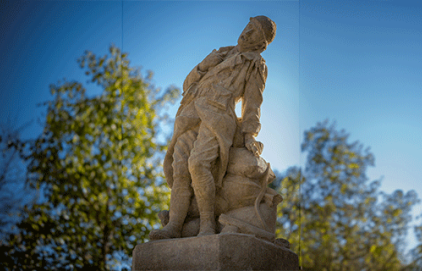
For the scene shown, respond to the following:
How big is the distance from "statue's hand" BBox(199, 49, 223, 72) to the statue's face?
0.77 ft

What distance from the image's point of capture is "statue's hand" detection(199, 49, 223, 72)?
4.66 metres

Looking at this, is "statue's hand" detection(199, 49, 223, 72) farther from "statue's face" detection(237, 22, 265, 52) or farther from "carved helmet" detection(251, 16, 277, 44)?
"carved helmet" detection(251, 16, 277, 44)

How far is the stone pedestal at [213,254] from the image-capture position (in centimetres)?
367

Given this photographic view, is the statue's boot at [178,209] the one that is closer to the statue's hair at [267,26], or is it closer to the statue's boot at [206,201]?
the statue's boot at [206,201]

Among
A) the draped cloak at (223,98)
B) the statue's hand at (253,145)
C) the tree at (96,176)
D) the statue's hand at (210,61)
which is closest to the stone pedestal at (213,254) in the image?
the draped cloak at (223,98)

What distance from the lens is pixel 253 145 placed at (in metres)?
4.30

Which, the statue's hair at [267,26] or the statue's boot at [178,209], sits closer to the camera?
the statue's boot at [178,209]

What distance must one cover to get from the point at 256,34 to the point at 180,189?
63.3 inches

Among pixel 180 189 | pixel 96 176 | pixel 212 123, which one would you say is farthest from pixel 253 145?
pixel 96 176

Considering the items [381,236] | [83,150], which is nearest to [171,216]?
[381,236]

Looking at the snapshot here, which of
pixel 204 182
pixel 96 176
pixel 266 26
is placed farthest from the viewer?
pixel 96 176

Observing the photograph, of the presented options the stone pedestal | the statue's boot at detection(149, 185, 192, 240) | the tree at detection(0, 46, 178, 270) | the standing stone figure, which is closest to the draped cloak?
the standing stone figure

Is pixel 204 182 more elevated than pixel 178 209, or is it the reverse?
pixel 204 182

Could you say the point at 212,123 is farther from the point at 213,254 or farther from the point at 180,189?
the point at 213,254
